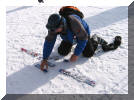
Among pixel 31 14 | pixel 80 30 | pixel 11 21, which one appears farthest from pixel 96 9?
pixel 80 30

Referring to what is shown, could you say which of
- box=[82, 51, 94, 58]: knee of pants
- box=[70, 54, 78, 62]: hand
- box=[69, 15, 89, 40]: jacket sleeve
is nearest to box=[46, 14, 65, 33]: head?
box=[69, 15, 89, 40]: jacket sleeve

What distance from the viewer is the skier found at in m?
4.15

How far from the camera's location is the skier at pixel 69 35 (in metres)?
4.15

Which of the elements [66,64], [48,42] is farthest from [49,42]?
[66,64]

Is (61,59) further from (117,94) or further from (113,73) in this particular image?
(117,94)

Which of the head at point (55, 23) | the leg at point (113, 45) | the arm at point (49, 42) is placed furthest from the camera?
the leg at point (113, 45)

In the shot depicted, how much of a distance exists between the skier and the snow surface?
22 cm

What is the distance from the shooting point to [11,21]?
7.25 metres

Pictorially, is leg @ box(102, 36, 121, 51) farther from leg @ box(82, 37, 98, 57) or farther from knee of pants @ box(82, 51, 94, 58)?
knee of pants @ box(82, 51, 94, 58)

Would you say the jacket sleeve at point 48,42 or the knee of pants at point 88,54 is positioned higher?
the jacket sleeve at point 48,42

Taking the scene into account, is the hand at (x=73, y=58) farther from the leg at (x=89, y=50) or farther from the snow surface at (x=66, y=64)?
the leg at (x=89, y=50)

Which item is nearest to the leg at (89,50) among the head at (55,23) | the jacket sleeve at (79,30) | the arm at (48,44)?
the jacket sleeve at (79,30)

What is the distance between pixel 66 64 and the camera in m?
5.02

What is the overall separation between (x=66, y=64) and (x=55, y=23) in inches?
50.8
